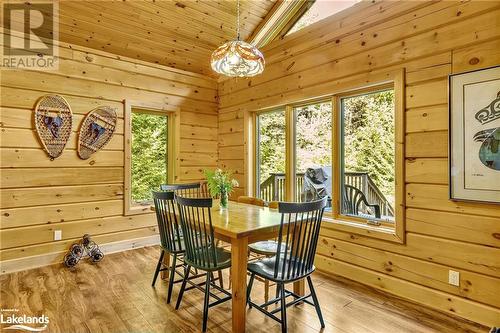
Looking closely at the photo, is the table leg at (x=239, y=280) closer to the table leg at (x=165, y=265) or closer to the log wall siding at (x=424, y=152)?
the table leg at (x=165, y=265)

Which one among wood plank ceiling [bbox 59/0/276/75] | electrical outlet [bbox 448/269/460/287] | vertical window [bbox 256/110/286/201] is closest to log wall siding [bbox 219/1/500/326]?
electrical outlet [bbox 448/269/460/287]

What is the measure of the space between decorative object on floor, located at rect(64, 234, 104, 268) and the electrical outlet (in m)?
3.82

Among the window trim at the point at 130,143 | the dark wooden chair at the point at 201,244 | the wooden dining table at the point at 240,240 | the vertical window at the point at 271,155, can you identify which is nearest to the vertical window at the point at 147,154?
the window trim at the point at 130,143

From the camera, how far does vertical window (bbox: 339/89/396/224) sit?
2836mm

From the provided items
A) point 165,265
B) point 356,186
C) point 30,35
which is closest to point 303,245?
point 356,186

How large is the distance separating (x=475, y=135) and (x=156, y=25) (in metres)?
3.76

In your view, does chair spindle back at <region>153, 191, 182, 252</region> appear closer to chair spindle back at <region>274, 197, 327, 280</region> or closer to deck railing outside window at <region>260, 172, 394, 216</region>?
chair spindle back at <region>274, 197, 327, 280</region>

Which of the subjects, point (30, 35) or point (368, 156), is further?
point (30, 35)

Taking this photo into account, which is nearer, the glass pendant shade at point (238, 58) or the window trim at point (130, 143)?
the glass pendant shade at point (238, 58)

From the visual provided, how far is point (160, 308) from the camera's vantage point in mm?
2436

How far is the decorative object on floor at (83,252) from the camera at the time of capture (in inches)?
133

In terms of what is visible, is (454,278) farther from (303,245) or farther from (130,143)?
(130,143)

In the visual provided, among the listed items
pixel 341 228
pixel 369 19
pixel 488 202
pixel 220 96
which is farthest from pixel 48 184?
pixel 488 202

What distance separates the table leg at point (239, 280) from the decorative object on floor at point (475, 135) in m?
1.81
